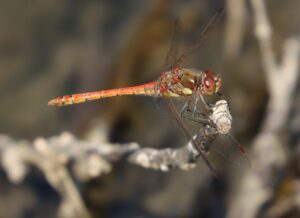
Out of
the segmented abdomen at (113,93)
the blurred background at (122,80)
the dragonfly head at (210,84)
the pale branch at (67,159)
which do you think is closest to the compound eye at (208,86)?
the dragonfly head at (210,84)

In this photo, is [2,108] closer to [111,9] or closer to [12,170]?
[12,170]

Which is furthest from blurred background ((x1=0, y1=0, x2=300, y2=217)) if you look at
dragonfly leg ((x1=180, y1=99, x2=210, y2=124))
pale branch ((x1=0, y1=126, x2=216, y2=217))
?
dragonfly leg ((x1=180, y1=99, x2=210, y2=124))

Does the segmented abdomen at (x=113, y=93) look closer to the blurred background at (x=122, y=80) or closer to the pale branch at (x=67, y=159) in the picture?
the pale branch at (x=67, y=159)

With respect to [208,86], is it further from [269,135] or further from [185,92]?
[269,135]

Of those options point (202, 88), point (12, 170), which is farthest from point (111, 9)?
point (202, 88)

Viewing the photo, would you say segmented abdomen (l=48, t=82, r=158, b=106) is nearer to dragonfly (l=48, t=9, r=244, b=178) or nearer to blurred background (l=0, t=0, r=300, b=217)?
dragonfly (l=48, t=9, r=244, b=178)
